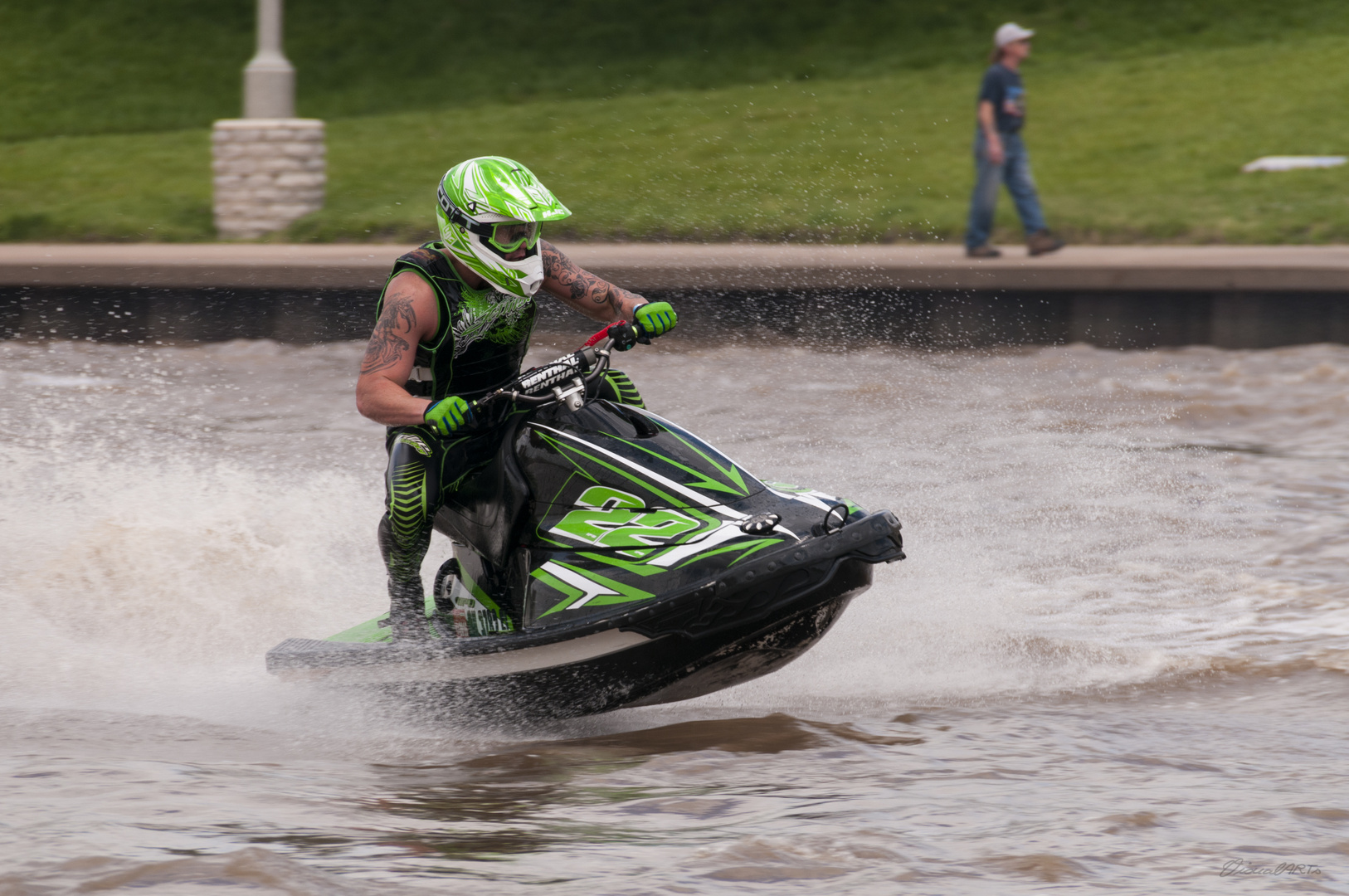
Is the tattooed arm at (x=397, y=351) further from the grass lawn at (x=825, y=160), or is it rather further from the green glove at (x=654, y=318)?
the grass lawn at (x=825, y=160)

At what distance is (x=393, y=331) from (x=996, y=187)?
951 cm

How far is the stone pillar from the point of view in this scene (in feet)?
53.5

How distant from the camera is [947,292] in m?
12.6

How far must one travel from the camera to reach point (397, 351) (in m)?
4.88

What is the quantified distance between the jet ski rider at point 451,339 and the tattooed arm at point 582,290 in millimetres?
262

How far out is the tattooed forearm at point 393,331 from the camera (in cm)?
488

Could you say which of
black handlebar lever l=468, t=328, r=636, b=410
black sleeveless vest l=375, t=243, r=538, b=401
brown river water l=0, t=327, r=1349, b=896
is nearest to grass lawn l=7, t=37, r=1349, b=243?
brown river water l=0, t=327, r=1349, b=896

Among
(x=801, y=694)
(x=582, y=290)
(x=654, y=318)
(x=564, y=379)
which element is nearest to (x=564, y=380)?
(x=564, y=379)

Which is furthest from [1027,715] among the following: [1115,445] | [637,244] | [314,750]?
[637,244]

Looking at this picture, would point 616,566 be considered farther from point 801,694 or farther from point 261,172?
point 261,172

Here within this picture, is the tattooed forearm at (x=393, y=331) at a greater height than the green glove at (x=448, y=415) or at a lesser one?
greater

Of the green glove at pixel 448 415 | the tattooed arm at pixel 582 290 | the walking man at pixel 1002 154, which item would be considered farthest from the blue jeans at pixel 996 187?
the green glove at pixel 448 415

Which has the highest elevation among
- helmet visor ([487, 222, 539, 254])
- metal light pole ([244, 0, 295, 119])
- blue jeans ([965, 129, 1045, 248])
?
metal light pole ([244, 0, 295, 119])

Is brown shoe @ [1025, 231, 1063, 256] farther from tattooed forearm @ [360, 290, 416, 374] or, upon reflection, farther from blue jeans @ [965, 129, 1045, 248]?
tattooed forearm @ [360, 290, 416, 374]
